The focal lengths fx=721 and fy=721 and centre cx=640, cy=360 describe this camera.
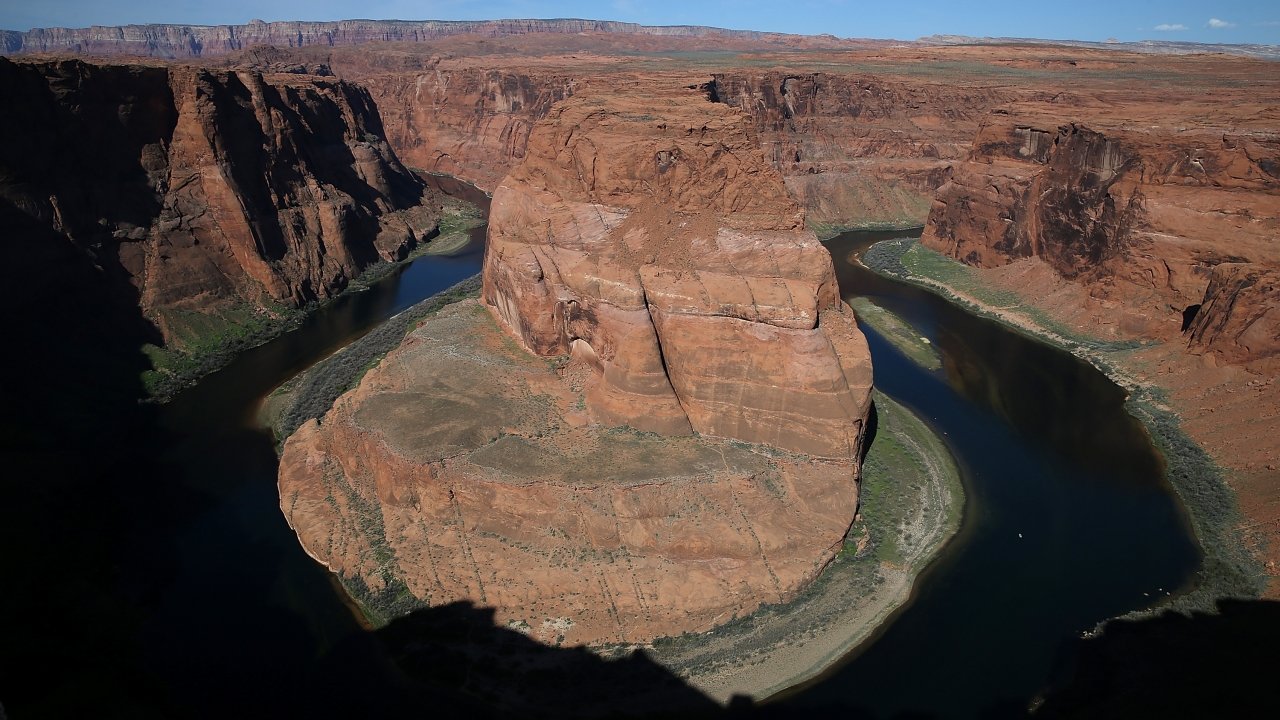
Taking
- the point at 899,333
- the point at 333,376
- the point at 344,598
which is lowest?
the point at 344,598

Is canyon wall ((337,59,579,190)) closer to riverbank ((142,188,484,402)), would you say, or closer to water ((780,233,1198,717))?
riverbank ((142,188,484,402))

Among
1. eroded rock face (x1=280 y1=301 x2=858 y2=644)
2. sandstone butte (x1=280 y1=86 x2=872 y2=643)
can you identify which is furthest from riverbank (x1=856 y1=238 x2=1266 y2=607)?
sandstone butte (x1=280 y1=86 x2=872 y2=643)

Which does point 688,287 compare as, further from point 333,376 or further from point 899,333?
point 899,333

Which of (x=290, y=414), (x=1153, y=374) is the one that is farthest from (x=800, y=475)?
(x=1153, y=374)

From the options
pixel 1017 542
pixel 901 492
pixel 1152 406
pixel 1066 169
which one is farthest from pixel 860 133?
pixel 1017 542

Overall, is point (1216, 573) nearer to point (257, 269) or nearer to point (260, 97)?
point (257, 269)

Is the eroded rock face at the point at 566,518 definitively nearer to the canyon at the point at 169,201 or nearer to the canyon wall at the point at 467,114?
the canyon at the point at 169,201
